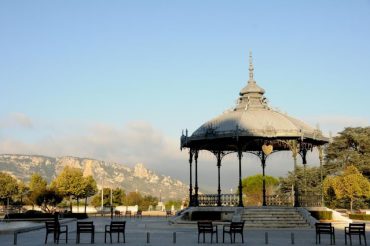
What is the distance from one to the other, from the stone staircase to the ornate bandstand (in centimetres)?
164

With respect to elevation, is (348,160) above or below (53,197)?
above

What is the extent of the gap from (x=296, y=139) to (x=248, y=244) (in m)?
20.4

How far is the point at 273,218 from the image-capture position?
133 feet

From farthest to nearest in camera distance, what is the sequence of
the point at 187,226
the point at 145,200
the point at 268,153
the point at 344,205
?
the point at 145,200, the point at 344,205, the point at 268,153, the point at 187,226

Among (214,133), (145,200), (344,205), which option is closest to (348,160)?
(344,205)

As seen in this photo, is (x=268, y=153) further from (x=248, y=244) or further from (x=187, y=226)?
(x=248, y=244)

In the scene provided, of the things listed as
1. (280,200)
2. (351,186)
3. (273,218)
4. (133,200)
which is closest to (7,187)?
(133,200)

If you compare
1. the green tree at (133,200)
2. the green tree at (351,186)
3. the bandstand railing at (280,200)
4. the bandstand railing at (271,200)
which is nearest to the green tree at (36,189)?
the bandstand railing at (271,200)

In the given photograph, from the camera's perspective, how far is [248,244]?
24750mm

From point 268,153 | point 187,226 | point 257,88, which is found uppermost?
point 257,88

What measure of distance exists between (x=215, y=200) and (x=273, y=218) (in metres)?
6.77

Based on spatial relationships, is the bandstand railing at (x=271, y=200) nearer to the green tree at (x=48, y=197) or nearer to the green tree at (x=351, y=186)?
the green tree at (x=351, y=186)

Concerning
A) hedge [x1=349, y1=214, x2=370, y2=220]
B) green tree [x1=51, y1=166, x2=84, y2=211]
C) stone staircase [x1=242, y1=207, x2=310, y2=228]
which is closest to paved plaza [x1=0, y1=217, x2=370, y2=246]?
stone staircase [x1=242, y1=207, x2=310, y2=228]

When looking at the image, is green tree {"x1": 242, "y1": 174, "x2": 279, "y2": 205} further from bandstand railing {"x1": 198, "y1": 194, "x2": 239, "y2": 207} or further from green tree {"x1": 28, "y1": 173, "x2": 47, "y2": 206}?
bandstand railing {"x1": 198, "y1": 194, "x2": 239, "y2": 207}
